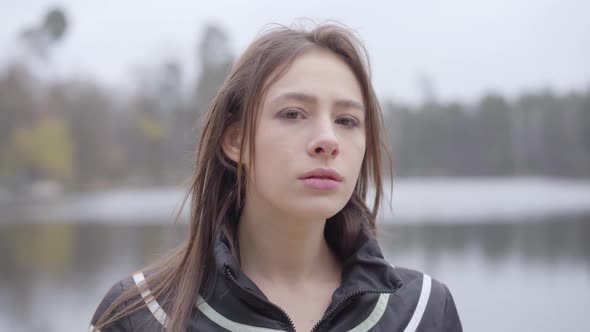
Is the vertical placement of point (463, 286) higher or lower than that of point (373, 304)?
lower

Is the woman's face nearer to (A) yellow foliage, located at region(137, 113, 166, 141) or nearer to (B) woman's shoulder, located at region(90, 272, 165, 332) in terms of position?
(B) woman's shoulder, located at region(90, 272, 165, 332)

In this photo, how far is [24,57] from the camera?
20.1 metres

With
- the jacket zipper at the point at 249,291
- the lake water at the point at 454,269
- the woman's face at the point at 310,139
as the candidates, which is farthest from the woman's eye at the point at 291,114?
the lake water at the point at 454,269

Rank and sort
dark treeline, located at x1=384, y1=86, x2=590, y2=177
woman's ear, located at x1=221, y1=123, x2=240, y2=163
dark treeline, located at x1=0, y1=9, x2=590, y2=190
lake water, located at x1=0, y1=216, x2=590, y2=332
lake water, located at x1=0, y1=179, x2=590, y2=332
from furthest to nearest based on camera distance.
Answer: dark treeline, located at x1=0, y1=9, x2=590, y2=190
dark treeline, located at x1=384, y1=86, x2=590, y2=177
lake water, located at x1=0, y1=179, x2=590, y2=332
lake water, located at x1=0, y1=216, x2=590, y2=332
woman's ear, located at x1=221, y1=123, x2=240, y2=163

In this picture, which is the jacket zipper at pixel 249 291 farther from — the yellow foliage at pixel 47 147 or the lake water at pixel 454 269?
the yellow foliage at pixel 47 147

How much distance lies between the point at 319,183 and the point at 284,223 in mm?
174

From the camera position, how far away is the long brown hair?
4.98 ft

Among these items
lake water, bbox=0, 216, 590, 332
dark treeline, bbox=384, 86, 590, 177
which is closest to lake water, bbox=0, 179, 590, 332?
lake water, bbox=0, 216, 590, 332

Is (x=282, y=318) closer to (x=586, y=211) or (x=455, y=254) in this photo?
(x=455, y=254)

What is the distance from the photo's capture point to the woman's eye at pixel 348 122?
1.56 m

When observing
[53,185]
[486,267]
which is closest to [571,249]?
[486,267]

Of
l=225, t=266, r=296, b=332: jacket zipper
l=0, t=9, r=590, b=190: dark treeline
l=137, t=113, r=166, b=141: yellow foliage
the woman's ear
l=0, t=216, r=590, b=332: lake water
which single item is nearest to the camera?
l=225, t=266, r=296, b=332: jacket zipper

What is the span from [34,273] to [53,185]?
12.2m

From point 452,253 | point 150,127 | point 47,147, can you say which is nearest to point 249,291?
point 452,253
